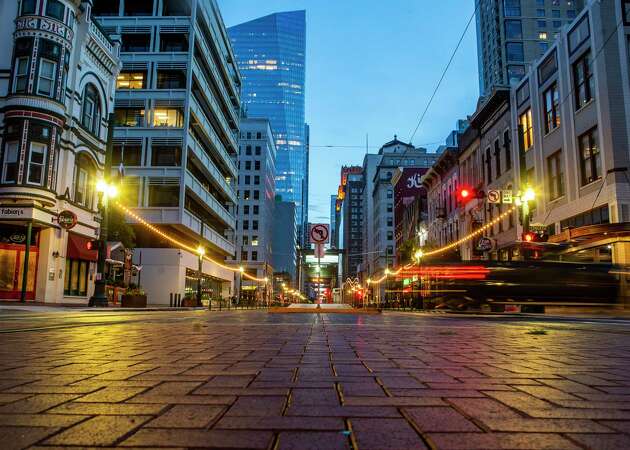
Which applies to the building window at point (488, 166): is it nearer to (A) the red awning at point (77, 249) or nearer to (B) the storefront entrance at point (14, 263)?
(A) the red awning at point (77, 249)

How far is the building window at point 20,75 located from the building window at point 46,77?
666 mm

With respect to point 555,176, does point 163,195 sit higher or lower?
higher

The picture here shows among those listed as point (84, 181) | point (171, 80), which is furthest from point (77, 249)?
point (171, 80)

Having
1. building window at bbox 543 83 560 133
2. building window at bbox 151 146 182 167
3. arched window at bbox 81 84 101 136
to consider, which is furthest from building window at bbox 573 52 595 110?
building window at bbox 151 146 182 167

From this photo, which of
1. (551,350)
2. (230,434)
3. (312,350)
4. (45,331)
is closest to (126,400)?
(230,434)

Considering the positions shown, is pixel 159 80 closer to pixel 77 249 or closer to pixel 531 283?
pixel 77 249

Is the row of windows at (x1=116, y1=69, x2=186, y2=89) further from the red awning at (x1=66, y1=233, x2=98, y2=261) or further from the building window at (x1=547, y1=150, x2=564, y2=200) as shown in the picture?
the building window at (x1=547, y1=150, x2=564, y2=200)

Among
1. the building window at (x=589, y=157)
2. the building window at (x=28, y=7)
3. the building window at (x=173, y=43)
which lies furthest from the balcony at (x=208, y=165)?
the building window at (x=589, y=157)

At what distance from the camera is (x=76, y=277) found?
2869 cm

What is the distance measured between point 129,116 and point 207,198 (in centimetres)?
999

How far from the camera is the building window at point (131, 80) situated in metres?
43.5

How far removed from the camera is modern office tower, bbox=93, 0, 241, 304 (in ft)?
134

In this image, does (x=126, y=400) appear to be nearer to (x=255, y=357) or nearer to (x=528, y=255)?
(x=255, y=357)

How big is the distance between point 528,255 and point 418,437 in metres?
21.8
